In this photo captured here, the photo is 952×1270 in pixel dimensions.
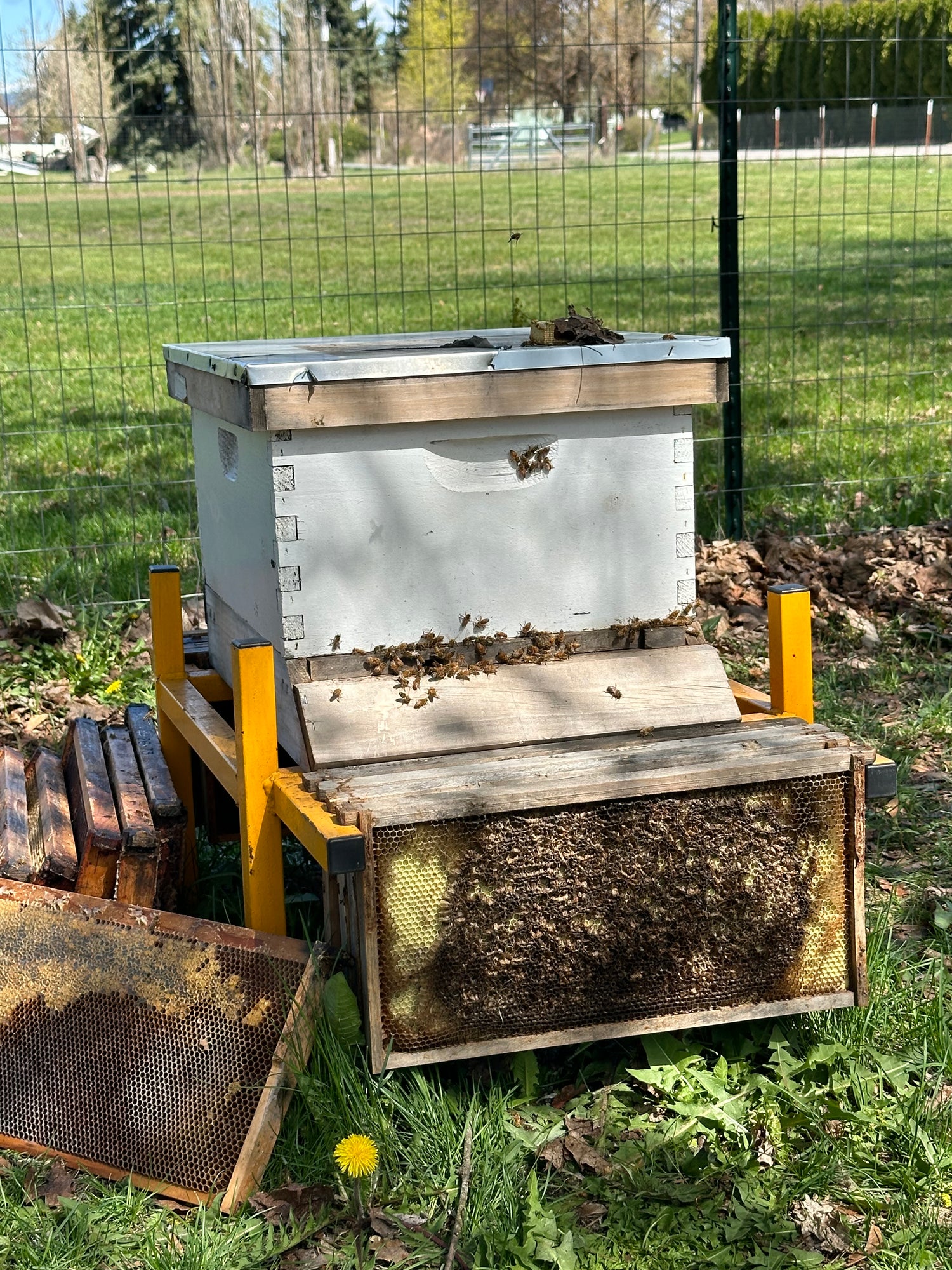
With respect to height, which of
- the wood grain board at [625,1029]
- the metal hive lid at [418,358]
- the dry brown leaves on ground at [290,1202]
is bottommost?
the dry brown leaves on ground at [290,1202]

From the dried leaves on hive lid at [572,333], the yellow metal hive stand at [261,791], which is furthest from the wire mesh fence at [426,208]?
the yellow metal hive stand at [261,791]

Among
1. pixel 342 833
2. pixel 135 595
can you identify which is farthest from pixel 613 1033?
pixel 135 595

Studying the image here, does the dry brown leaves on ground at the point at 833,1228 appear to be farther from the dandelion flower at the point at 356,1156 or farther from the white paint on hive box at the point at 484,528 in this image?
the white paint on hive box at the point at 484,528

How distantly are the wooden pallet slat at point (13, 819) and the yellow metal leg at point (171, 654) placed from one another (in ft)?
1.34

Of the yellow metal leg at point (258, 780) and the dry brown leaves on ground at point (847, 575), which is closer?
the yellow metal leg at point (258, 780)

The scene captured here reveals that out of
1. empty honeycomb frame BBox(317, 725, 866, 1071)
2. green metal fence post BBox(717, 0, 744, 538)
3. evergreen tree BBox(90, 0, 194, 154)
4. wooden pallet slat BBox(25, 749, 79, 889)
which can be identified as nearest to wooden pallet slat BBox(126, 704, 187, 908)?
wooden pallet slat BBox(25, 749, 79, 889)

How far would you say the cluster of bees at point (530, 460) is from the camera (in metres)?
2.73

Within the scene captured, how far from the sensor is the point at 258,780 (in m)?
2.62

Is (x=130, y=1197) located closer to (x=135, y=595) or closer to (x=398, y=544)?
(x=398, y=544)

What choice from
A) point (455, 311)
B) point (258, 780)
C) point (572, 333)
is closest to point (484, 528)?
point (572, 333)

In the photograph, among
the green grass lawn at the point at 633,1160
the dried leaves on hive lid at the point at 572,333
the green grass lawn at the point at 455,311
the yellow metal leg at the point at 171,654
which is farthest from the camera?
the green grass lawn at the point at 455,311

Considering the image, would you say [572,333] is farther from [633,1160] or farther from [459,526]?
[633,1160]

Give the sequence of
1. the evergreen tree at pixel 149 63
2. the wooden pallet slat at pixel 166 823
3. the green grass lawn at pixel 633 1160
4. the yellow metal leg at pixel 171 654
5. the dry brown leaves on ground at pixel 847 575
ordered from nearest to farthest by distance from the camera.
→ the green grass lawn at pixel 633 1160 < the wooden pallet slat at pixel 166 823 < the yellow metal leg at pixel 171 654 < the dry brown leaves on ground at pixel 847 575 < the evergreen tree at pixel 149 63

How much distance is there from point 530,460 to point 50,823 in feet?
4.49
